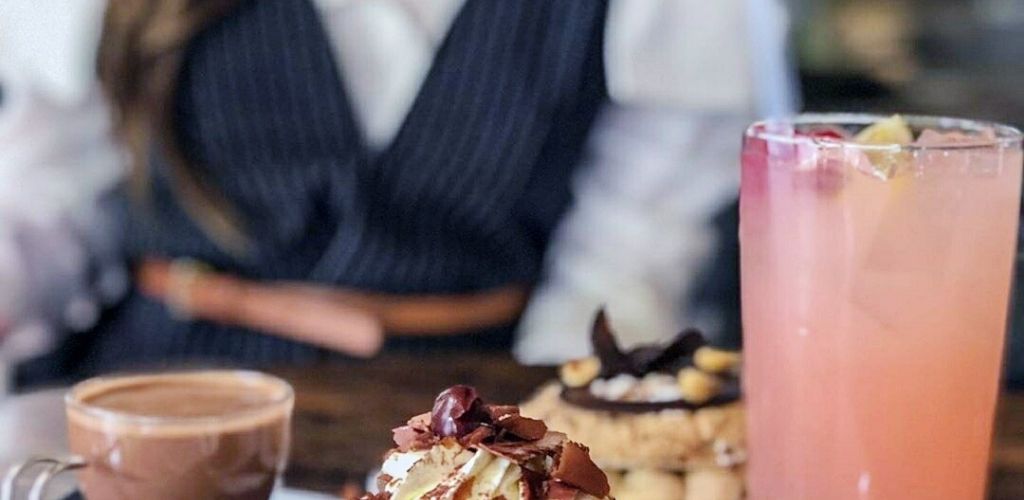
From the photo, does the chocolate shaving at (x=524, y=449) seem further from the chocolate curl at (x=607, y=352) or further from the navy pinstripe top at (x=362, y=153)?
the navy pinstripe top at (x=362, y=153)

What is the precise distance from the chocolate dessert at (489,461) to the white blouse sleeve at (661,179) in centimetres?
71

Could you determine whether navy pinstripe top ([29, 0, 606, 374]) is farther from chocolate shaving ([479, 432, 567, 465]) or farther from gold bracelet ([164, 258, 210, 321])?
chocolate shaving ([479, 432, 567, 465])

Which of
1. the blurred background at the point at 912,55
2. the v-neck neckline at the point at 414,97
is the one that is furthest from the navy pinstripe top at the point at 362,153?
the blurred background at the point at 912,55

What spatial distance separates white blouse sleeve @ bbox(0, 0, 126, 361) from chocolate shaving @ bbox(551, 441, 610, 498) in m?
0.77

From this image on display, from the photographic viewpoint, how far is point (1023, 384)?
1001 mm

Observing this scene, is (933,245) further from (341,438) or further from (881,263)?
(341,438)

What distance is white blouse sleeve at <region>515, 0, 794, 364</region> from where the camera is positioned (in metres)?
1.16

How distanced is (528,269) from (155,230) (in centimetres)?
35

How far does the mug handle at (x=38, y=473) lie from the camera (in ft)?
1.83

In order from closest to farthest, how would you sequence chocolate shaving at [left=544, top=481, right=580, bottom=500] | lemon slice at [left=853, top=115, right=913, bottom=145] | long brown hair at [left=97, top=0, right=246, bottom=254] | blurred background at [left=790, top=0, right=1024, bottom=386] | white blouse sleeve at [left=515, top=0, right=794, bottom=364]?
chocolate shaving at [left=544, top=481, right=580, bottom=500], lemon slice at [left=853, top=115, right=913, bottom=145], long brown hair at [left=97, top=0, right=246, bottom=254], white blouse sleeve at [left=515, top=0, right=794, bottom=364], blurred background at [left=790, top=0, right=1024, bottom=386]

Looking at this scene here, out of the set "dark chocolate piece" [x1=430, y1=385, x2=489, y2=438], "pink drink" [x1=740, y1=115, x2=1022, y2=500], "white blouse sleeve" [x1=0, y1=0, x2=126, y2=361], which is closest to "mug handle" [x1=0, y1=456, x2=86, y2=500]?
"dark chocolate piece" [x1=430, y1=385, x2=489, y2=438]

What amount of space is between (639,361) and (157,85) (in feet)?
1.95

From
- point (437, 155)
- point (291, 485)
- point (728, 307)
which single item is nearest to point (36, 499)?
point (291, 485)

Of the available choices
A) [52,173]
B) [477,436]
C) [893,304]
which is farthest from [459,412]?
[52,173]
